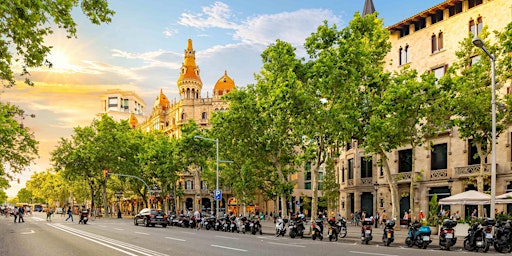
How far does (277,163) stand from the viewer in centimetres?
4125

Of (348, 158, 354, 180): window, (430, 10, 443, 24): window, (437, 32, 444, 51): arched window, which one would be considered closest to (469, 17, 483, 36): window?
(437, 32, 444, 51): arched window

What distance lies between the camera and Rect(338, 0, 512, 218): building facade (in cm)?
3709

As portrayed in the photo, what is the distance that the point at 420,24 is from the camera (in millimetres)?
45219

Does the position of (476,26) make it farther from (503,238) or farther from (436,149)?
(503,238)

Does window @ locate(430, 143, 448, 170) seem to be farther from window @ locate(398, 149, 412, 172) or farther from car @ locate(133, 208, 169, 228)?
car @ locate(133, 208, 169, 228)

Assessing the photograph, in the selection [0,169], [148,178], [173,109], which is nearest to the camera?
[0,169]

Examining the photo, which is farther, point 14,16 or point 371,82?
point 371,82

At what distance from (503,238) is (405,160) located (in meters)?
26.3

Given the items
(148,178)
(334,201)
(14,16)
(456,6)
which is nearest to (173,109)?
(148,178)

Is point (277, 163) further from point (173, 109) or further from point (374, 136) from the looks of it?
point (173, 109)

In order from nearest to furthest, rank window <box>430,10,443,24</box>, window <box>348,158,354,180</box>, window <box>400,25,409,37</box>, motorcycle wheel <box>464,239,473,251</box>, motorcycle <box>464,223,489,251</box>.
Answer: motorcycle <box>464,223,489,251</box>, motorcycle wheel <box>464,239,473,251</box>, window <box>430,10,443,24</box>, window <box>400,25,409,37</box>, window <box>348,158,354,180</box>

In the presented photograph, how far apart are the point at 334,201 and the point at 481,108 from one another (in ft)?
99.6

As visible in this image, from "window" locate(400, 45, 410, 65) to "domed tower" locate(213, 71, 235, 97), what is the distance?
48.8 metres

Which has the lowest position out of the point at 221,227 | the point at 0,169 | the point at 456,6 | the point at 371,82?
the point at 221,227
